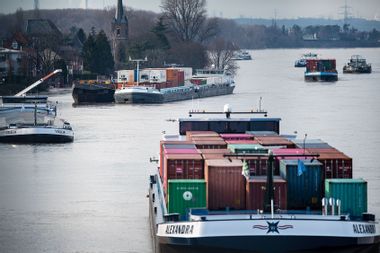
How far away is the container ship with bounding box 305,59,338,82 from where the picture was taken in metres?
50.4

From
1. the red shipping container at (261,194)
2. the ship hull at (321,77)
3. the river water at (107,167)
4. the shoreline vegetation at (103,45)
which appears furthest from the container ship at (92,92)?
the red shipping container at (261,194)

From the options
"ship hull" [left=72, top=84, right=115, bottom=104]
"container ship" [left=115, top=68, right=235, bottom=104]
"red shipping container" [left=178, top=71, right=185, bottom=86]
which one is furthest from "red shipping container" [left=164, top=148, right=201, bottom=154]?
"red shipping container" [left=178, top=71, right=185, bottom=86]

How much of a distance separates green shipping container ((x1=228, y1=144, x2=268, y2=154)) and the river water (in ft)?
5.44

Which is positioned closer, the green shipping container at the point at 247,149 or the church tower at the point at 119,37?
the green shipping container at the point at 247,149

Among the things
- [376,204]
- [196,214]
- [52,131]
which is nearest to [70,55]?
[52,131]

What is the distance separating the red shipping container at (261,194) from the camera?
37.0 feet

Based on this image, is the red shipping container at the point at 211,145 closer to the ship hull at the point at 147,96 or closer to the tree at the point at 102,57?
the ship hull at the point at 147,96

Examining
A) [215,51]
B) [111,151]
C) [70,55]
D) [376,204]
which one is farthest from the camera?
[215,51]

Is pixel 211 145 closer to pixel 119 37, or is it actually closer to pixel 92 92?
pixel 92 92

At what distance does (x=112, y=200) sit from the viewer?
51.9ft

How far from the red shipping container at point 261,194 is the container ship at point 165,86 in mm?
24999

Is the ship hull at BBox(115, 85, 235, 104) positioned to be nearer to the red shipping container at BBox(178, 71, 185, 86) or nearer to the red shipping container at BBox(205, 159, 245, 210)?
the red shipping container at BBox(178, 71, 185, 86)

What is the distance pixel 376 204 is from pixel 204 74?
106 feet

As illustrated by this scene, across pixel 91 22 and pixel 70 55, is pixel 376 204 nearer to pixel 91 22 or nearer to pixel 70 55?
pixel 70 55
